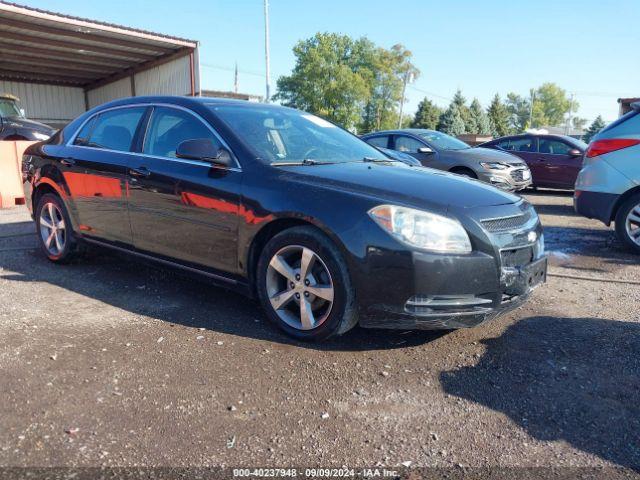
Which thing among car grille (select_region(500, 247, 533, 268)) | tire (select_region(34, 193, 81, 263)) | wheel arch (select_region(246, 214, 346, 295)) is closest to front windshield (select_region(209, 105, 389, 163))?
wheel arch (select_region(246, 214, 346, 295))

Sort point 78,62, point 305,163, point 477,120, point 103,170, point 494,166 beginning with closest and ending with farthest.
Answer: point 305,163 < point 103,170 < point 494,166 < point 78,62 < point 477,120

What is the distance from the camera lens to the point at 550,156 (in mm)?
12219

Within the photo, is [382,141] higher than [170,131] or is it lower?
higher

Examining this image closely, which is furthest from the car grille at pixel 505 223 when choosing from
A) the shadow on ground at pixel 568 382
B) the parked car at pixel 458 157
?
the parked car at pixel 458 157

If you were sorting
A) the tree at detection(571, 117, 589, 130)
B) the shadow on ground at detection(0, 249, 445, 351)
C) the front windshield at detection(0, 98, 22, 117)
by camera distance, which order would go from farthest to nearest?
the tree at detection(571, 117, 589, 130) → the front windshield at detection(0, 98, 22, 117) → the shadow on ground at detection(0, 249, 445, 351)

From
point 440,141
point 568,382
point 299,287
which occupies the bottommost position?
point 568,382

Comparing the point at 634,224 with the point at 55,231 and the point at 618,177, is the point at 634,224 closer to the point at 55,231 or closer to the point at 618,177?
the point at 618,177

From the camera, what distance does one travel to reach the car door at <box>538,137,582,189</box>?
11867mm

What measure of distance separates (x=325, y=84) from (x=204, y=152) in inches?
2560

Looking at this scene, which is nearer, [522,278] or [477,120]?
[522,278]

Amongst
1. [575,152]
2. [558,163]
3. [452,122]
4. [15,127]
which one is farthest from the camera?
[452,122]

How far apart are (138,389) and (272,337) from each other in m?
0.97

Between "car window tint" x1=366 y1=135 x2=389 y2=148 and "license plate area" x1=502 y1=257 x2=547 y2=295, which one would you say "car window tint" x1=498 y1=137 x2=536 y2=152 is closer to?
"car window tint" x1=366 y1=135 x2=389 y2=148

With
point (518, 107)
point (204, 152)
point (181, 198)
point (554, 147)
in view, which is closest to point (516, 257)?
point (204, 152)
